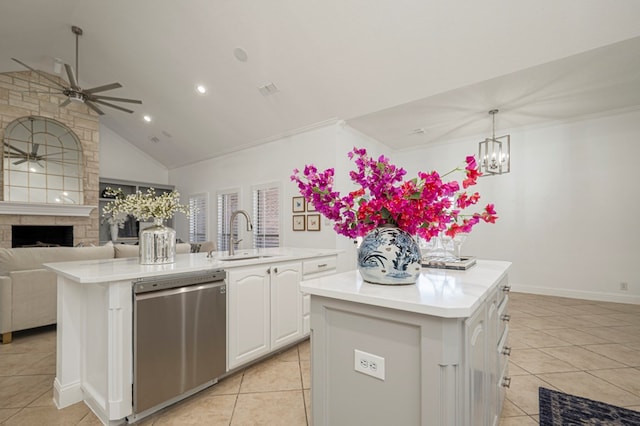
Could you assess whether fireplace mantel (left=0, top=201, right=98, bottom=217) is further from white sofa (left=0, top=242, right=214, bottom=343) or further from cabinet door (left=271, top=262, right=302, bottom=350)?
cabinet door (left=271, top=262, right=302, bottom=350)

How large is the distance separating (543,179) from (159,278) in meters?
5.45

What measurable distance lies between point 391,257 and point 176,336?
148 centimetres

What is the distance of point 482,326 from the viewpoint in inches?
Answer: 44.1

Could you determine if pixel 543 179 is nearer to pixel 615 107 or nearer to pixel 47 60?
pixel 615 107

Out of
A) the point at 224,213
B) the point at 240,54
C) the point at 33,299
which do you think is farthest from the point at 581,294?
the point at 33,299

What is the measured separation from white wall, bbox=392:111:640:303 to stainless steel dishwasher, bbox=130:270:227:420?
480 centimetres

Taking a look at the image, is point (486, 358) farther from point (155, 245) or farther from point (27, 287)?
point (27, 287)

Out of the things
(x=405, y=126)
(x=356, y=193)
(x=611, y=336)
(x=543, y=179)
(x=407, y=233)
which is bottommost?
(x=611, y=336)

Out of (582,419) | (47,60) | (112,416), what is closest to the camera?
(112,416)

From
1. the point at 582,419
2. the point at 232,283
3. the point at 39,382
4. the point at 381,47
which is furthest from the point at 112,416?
the point at 381,47

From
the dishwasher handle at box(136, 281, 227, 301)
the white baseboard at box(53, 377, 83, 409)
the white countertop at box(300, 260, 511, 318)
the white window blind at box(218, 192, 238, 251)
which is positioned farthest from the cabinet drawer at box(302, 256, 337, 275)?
the white window blind at box(218, 192, 238, 251)

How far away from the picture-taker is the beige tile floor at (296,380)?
1805 mm

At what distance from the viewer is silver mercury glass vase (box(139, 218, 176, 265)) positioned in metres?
2.00

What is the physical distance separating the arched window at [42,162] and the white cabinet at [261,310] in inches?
221
